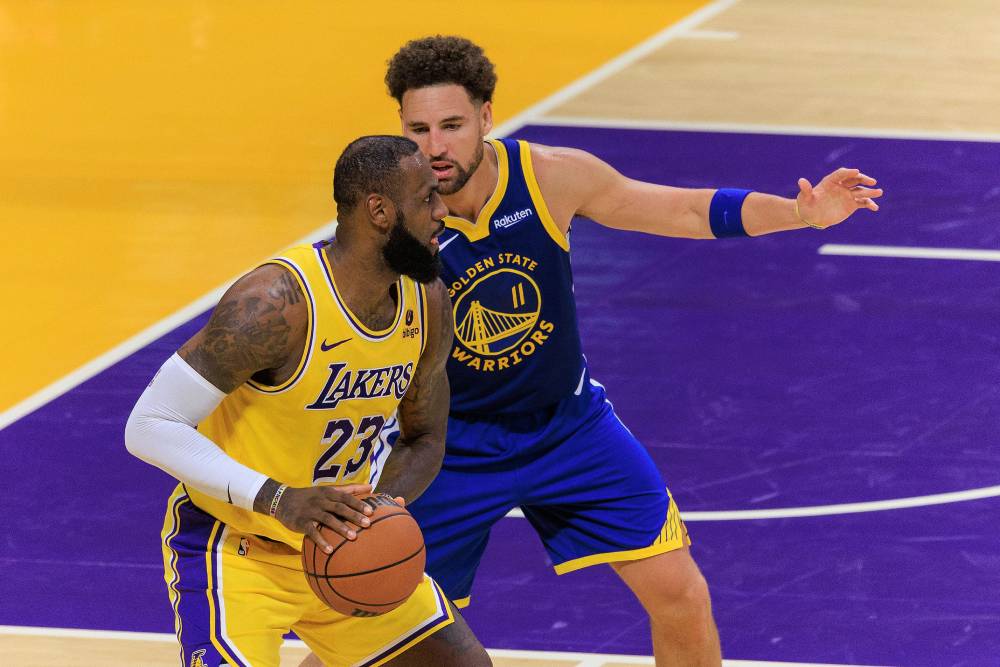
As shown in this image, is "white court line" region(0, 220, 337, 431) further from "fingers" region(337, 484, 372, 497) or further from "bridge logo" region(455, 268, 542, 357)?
"fingers" region(337, 484, 372, 497)

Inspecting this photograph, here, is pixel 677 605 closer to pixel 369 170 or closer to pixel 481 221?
pixel 481 221

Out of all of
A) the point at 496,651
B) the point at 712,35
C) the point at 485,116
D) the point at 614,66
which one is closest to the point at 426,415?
the point at 485,116

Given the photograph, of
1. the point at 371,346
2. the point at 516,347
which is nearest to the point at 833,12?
the point at 516,347

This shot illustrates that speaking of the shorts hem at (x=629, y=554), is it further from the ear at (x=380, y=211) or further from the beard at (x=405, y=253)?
the ear at (x=380, y=211)

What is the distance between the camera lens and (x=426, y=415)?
5.52 m

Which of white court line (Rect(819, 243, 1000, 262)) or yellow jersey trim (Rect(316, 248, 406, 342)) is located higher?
yellow jersey trim (Rect(316, 248, 406, 342))

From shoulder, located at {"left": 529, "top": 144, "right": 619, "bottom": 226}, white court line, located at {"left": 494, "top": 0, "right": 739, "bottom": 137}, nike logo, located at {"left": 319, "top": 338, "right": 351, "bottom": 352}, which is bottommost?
white court line, located at {"left": 494, "top": 0, "right": 739, "bottom": 137}

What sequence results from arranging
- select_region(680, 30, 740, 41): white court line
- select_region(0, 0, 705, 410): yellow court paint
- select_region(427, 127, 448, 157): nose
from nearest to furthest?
select_region(427, 127, 448, 157): nose → select_region(0, 0, 705, 410): yellow court paint → select_region(680, 30, 740, 41): white court line

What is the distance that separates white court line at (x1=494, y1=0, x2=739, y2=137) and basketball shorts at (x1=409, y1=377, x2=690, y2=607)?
644 cm

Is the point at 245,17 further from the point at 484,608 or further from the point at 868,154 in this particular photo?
the point at 484,608

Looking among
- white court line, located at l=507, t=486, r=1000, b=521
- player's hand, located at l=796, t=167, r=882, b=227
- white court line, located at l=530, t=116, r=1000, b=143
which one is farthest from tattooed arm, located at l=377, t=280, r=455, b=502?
white court line, located at l=530, t=116, r=1000, b=143

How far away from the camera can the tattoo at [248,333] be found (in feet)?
16.0

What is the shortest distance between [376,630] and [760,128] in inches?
320

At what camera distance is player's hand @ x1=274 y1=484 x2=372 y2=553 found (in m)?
4.82
